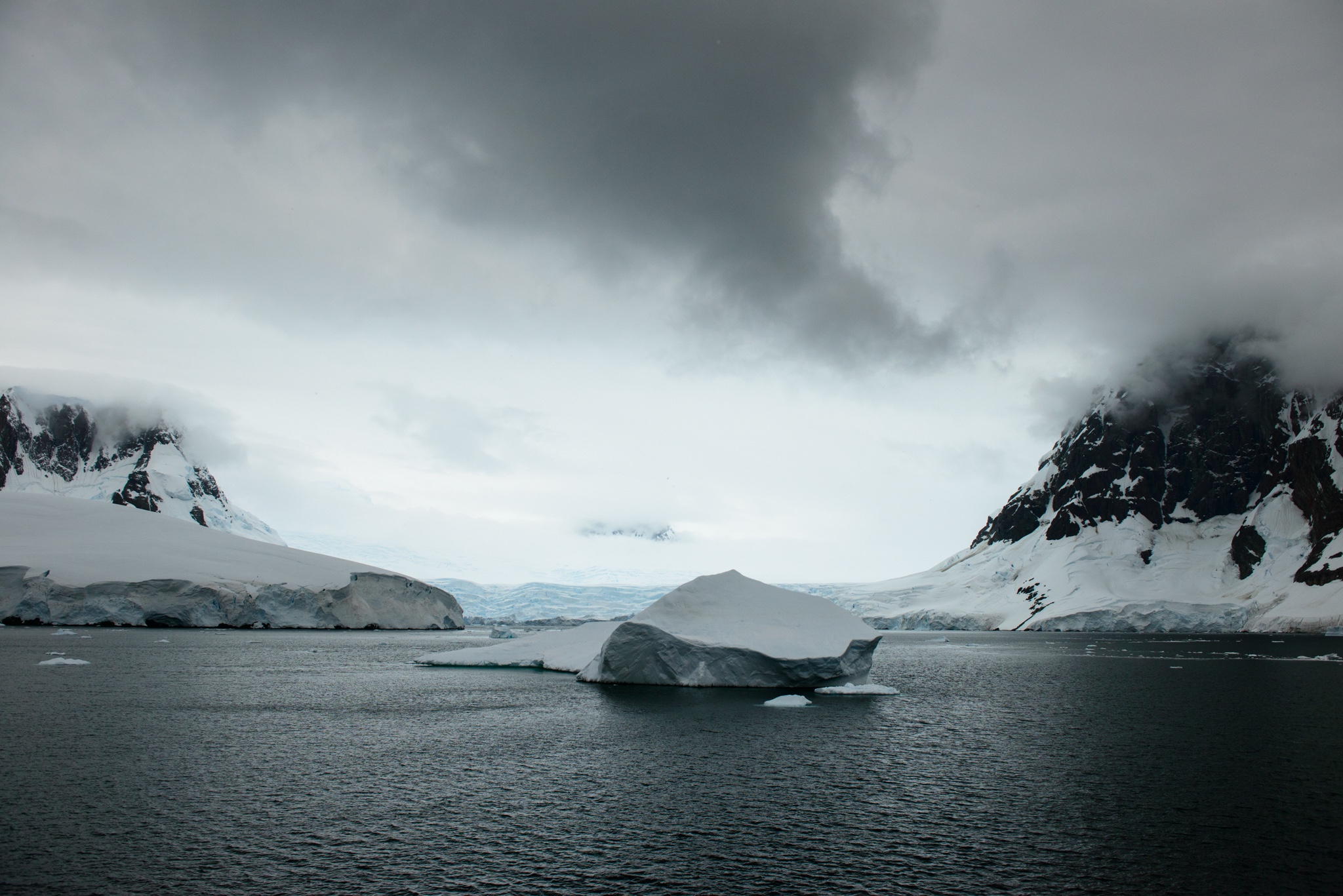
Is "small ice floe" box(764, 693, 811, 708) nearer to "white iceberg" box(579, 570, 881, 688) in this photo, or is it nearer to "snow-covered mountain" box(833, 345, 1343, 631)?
"white iceberg" box(579, 570, 881, 688)

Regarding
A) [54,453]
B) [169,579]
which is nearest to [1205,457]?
[169,579]

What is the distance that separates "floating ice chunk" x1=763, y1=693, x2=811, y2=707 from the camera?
99.9 feet

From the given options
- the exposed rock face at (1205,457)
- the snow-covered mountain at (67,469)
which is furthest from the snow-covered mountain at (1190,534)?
the snow-covered mountain at (67,469)

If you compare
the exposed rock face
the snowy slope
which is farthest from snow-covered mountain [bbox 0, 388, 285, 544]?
the exposed rock face

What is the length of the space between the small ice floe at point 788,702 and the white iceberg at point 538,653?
16424mm

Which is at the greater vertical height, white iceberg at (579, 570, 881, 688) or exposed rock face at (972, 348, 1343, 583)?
exposed rock face at (972, 348, 1343, 583)

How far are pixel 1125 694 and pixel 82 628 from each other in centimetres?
9117

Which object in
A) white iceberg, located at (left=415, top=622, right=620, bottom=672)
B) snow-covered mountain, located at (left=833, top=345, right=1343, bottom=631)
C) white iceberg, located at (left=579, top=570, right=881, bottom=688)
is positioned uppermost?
snow-covered mountain, located at (left=833, top=345, right=1343, bottom=631)

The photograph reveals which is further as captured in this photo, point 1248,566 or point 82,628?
point 1248,566

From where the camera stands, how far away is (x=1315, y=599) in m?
125

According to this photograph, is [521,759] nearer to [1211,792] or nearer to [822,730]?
[822,730]

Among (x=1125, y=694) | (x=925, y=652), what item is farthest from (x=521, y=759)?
(x=925, y=652)

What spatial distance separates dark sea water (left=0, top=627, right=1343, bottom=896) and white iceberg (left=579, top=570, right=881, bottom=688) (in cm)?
154

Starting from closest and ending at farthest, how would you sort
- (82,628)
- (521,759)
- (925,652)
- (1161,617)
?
(521,759), (925,652), (82,628), (1161,617)
